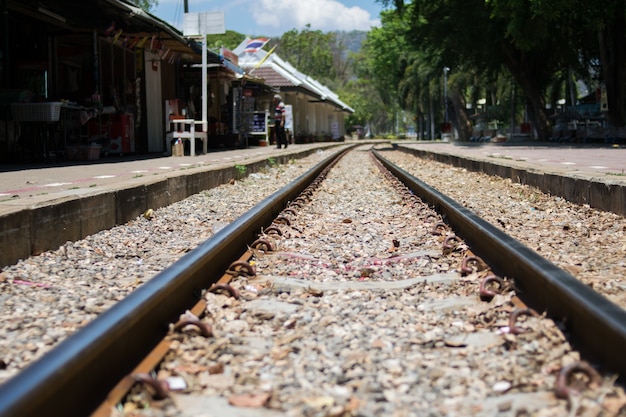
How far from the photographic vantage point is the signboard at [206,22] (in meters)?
16.7

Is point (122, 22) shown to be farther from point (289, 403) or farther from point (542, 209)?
point (289, 403)

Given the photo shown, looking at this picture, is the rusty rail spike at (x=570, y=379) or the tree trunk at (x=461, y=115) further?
the tree trunk at (x=461, y=115)

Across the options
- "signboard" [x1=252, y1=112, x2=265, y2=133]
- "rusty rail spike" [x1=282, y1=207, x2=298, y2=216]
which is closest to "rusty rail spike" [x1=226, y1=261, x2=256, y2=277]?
"rusty rail spike" [x1=282, y1=207, x2=298, y2=216]

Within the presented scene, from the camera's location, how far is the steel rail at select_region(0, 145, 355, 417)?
6.22 feet

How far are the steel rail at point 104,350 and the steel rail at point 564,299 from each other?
1696 mm

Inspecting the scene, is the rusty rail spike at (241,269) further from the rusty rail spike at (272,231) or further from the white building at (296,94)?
the white building at (296,94)

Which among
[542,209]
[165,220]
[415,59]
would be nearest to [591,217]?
[542,209]

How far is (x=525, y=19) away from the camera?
21812 mm

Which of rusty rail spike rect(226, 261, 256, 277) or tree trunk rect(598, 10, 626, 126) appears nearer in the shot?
rusty rail spike rect(226, 261, 256, 277)

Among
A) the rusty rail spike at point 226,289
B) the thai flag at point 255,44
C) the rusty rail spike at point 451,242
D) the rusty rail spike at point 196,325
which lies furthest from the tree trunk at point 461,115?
the rusty rail spike at point 196,325

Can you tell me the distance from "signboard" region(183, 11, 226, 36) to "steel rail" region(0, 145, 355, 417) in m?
13.6

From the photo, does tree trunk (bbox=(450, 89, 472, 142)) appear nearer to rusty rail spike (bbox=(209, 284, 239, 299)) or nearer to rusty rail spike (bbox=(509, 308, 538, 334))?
rusty rail spike (bbox=(209, 284, 239, 299))

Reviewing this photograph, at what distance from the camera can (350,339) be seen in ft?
9.75

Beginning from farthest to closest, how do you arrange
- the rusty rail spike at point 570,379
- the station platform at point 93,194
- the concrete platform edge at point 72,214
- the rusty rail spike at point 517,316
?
1. the station platform at point 93,194
2. the concrete platform edge at point 72,214
3. the rusty rail spike at point 517,316
4. the rusty rail spike at point 570,379
